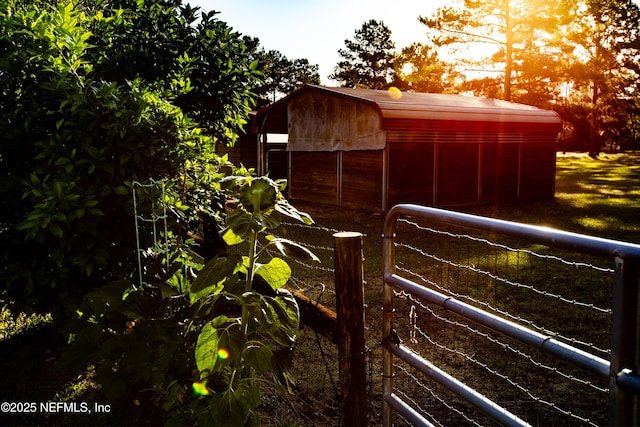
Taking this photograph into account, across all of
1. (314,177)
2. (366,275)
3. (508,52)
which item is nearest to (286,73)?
(508,52)

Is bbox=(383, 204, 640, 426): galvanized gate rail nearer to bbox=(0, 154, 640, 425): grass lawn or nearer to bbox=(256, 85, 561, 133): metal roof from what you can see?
bbox=(0, 154, 640, 425): grass lawn

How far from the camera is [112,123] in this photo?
370 cm

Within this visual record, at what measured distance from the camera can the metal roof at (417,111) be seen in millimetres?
15547

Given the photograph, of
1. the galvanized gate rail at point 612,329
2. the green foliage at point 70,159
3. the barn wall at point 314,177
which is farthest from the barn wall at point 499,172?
the galvanized gate rail at point 612,329

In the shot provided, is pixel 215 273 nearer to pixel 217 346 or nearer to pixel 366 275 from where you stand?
pixel 217 346

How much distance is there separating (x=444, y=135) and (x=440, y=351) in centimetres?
1226

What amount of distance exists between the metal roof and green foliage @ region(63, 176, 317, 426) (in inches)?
498

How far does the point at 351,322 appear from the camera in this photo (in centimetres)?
313

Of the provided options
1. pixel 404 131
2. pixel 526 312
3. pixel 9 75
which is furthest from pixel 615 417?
pixel 404 131

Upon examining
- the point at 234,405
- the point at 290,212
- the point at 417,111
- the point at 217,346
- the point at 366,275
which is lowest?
the point at 366,275

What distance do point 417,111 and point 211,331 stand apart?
1400cm

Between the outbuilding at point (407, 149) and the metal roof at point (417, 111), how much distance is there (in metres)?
0.04

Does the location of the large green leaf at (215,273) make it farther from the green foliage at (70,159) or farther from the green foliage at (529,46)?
the green foliage at (529,46)

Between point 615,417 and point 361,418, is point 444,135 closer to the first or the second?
point 361,418
